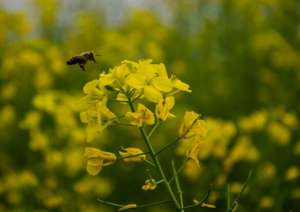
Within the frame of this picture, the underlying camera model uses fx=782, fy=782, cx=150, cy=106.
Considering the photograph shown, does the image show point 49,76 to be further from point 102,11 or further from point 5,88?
point 102,11

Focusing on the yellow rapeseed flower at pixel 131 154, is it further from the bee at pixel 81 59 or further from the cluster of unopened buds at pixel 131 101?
the bee at pixel 81 59

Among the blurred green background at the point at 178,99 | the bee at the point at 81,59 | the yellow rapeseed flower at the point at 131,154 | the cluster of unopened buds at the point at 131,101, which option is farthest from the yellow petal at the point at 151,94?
the blurred green background at the point at 178,99

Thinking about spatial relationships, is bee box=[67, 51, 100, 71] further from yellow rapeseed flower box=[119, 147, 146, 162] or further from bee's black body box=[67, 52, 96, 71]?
yellow rapeseed flower box=[119, 147, 146, 162]

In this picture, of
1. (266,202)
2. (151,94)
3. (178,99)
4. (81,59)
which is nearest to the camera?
(151,94)

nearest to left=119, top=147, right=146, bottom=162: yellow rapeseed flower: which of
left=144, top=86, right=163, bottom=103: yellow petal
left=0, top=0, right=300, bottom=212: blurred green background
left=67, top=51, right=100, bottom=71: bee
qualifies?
left=144, top=86, right=163, bottom=103: yellow petal

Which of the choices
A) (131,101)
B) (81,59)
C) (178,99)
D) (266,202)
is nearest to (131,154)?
(131,101)

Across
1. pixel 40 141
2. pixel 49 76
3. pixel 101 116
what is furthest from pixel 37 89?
pixel 101 116

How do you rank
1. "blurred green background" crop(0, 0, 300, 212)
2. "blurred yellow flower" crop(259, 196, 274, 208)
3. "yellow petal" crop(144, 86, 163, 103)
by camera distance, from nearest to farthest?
"yellow petal" crop(144, 86, 163, 103) → "blurred yellow flower" crop(259, 196, 274, 208) → "blurred green background" crop(0, 0, 300, 212)

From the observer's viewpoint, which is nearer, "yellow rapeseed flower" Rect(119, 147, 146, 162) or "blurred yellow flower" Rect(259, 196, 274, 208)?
"yellow rapeseed flower" Rect(119, 147, 146, 162)

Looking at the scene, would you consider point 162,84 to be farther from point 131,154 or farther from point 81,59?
point 81,59
